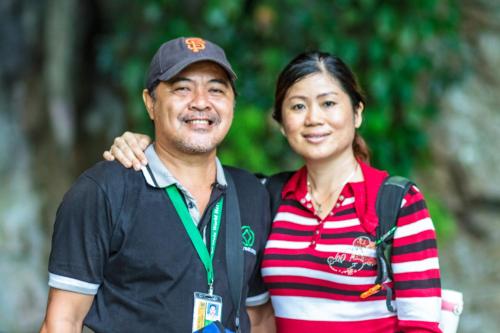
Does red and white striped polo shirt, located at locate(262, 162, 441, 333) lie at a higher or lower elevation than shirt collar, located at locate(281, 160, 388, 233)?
lower

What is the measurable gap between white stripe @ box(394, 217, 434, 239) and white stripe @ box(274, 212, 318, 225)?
0.94 feet

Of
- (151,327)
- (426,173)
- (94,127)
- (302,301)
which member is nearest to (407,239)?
(302,301)

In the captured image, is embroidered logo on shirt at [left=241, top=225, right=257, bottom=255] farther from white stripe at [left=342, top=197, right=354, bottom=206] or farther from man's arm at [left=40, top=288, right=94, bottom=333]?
man's arm at [left=40, top=288, right=94, bottom=333]

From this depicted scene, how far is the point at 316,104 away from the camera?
219 centimetres

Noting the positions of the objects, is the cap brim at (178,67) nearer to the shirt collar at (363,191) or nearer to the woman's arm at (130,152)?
the woman's arm at (130,152)

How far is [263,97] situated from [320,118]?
7.38 feet

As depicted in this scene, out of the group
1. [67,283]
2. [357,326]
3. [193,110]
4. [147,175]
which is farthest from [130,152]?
[357,326]

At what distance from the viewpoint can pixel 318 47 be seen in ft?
14.1

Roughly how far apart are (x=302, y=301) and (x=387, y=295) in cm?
27

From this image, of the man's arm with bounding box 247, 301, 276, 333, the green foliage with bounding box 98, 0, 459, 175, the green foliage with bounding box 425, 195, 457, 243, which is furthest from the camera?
the green foliage with bounding box 425, 195, 457, 243

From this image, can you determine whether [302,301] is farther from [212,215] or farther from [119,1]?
[119,1]

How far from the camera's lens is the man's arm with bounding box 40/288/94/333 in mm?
1934

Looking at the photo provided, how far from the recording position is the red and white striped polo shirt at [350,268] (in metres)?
1.98

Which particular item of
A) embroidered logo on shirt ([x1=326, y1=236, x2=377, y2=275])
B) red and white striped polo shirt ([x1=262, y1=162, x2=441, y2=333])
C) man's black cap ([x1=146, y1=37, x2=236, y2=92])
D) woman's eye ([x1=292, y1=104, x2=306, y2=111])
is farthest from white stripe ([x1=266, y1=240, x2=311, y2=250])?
man's black cap ([x1=146, y1=37, x2=236, y2=92])
